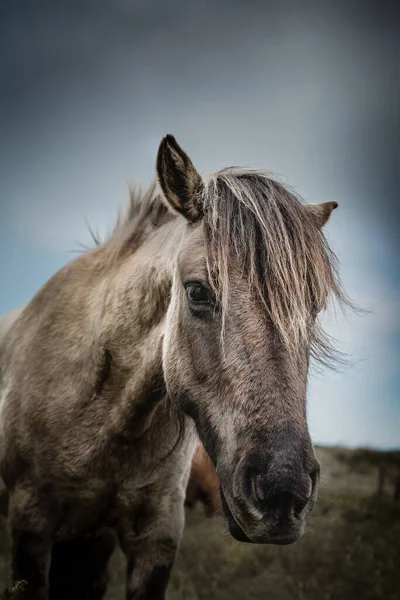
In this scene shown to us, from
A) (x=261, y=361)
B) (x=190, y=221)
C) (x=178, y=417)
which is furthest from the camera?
(x=178, y=417)

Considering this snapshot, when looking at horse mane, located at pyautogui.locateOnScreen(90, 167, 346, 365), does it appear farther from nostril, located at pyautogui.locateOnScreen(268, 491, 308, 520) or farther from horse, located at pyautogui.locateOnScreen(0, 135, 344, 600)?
nostril, located at pyautogui.locateOnScreen(268, 491, 308, 520)

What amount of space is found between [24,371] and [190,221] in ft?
5.27

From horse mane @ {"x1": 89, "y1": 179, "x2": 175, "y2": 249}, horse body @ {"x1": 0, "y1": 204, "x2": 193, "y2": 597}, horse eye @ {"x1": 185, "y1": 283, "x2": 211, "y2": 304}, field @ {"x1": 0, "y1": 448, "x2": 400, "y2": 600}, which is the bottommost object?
field @ {"x1": 0, "y1": 448, "x2": 400, "y2": 600}

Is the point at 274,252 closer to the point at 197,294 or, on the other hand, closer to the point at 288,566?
the point at 197,294

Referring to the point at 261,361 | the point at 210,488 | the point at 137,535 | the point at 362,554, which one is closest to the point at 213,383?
the point at 261,361

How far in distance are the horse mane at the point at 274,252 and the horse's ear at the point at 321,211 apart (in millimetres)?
103

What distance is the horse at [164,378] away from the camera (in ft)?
7.07

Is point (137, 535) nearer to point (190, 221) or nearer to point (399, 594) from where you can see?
point (190, 221)

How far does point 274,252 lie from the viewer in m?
2.47

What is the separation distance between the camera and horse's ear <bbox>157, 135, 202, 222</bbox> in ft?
8.99

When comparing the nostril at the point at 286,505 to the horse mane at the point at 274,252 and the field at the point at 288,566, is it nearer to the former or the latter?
the horse mane at the point at 274,252

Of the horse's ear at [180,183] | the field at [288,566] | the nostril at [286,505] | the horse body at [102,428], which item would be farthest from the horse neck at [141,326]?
the field at [288,566]

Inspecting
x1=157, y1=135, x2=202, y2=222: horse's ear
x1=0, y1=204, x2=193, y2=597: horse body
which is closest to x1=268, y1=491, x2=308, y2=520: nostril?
x1=0, y1=204, x2=193, y2=597: horse body

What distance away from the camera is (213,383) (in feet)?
7.92
